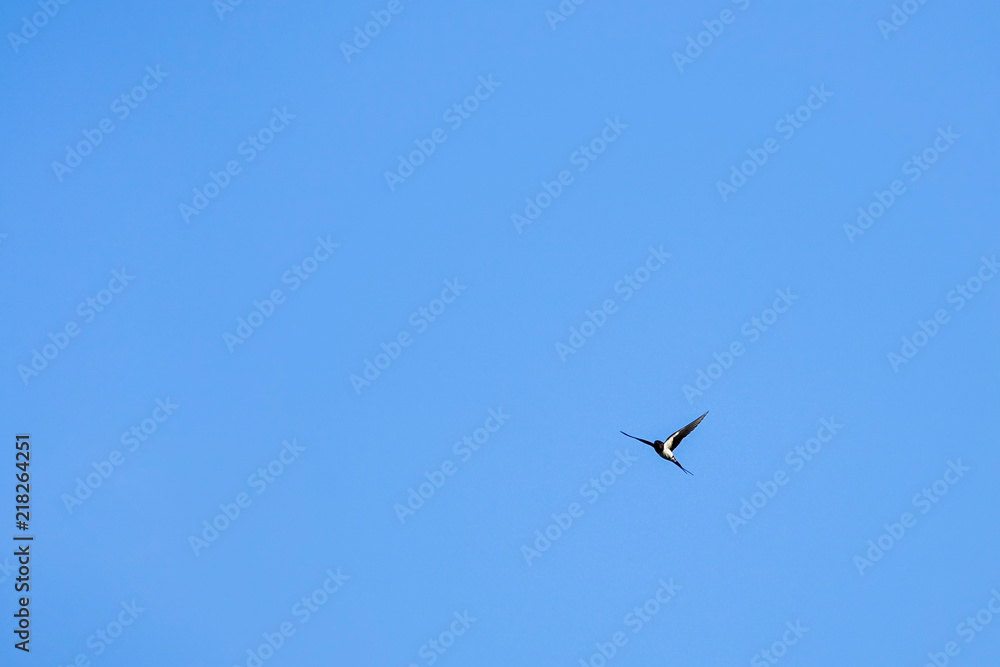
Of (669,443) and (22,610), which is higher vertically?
(669,443)

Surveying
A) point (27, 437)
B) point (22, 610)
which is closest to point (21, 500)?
point (27, 437)

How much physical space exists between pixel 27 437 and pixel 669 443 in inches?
966

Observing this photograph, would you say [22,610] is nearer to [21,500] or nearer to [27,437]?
[21,500]

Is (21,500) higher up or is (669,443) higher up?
(669,443)

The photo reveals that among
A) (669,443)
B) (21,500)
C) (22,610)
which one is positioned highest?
(669,443)

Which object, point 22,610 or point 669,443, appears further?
point 22,610

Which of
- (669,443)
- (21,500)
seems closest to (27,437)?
(21,500)

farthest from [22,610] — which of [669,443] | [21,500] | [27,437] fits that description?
[669,443]

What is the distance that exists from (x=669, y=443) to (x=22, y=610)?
2564 centimetres

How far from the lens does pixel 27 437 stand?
31.2 m

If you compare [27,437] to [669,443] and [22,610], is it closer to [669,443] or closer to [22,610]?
[22,610]

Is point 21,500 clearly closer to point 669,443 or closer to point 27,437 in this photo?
point 27,437

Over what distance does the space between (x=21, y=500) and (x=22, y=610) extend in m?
4.30

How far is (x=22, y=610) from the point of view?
1230 inches
